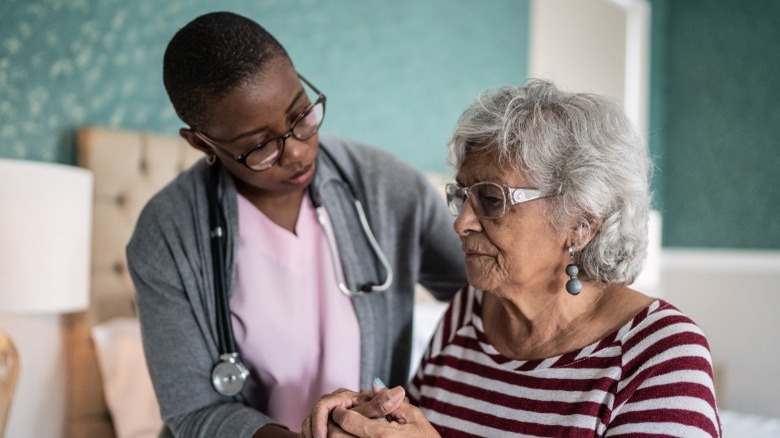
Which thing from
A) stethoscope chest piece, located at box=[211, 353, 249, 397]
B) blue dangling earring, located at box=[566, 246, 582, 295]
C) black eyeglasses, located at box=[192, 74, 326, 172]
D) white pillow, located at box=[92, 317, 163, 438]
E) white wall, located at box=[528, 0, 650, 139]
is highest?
white wall, located at box=[528, 0, 650, 139]

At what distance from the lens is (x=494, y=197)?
135 cm

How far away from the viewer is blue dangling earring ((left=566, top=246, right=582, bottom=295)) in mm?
1335

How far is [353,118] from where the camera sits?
3.39 meters

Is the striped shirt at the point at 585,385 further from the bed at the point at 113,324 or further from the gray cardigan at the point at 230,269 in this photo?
the bed at the point at 113,324

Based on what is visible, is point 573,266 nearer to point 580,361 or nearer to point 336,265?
point 580,361

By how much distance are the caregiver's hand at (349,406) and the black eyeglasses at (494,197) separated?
0.35 metres

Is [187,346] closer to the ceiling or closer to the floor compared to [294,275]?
closer to the floor

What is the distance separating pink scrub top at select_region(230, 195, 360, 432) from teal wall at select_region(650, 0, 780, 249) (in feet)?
14.0

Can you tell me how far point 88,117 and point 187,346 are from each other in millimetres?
1182

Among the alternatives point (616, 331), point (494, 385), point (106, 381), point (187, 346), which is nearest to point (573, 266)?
point (616, 331)

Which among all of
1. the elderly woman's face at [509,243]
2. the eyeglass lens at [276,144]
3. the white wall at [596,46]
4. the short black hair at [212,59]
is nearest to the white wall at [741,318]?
the white wall at [596,46]

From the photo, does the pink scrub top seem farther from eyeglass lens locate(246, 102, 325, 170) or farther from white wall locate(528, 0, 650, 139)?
white wall locate(528, 0, 650, 139)

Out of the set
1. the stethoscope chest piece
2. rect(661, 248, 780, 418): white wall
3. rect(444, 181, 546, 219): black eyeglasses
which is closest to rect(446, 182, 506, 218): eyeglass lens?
rect(444, 181, 546, 219): black eyeglasses

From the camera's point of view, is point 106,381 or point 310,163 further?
point 106,381
